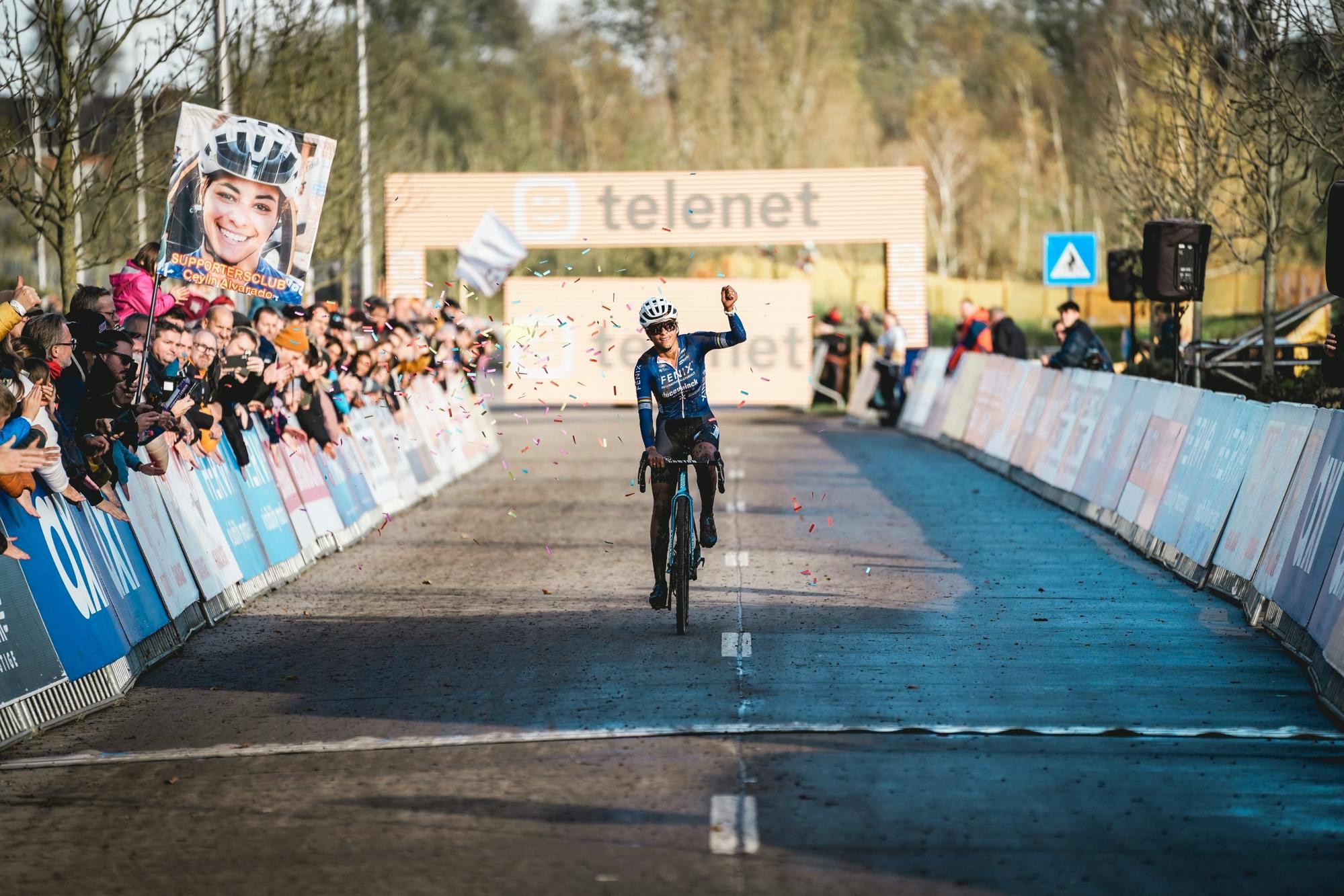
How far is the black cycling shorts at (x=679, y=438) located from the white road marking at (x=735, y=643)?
123 centimetres

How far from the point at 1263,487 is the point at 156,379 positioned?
287 inches

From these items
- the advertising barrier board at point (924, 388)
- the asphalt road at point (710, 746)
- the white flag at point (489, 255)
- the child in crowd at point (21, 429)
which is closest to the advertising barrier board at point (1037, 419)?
the asphalt road at point (710, 746)

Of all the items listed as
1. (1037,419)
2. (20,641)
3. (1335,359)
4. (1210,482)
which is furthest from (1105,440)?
(20,641)

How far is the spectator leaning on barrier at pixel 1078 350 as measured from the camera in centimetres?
2400

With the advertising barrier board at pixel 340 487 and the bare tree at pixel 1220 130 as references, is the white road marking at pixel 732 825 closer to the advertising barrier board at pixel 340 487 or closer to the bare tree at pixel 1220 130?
the advertising barrier board at pixel 340 487

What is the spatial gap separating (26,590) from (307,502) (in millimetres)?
7238

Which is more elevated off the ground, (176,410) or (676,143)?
(676,143)

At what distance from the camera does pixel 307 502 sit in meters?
16.8

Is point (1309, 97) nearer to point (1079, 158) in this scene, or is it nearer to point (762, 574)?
point (762, 574)

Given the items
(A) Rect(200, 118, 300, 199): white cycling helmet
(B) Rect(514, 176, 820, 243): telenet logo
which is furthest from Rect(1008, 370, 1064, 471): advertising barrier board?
(B) Rect(514, 176, 820, 243): telenet logo

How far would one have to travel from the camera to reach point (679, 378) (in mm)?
12672

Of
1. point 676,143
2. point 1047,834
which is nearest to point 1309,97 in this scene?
point 1047,834

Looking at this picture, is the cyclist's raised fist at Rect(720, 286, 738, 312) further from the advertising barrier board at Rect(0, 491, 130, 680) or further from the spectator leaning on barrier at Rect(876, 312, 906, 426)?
the spectator leaning on barrier at Rect(876, 312, 906, 426)

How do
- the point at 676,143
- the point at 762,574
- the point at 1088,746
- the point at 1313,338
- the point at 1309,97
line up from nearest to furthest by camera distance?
the point at 1088,746 < the point at 762,574 < the point at 1309,97 < the point at 1313,338 < the point at 676,143
